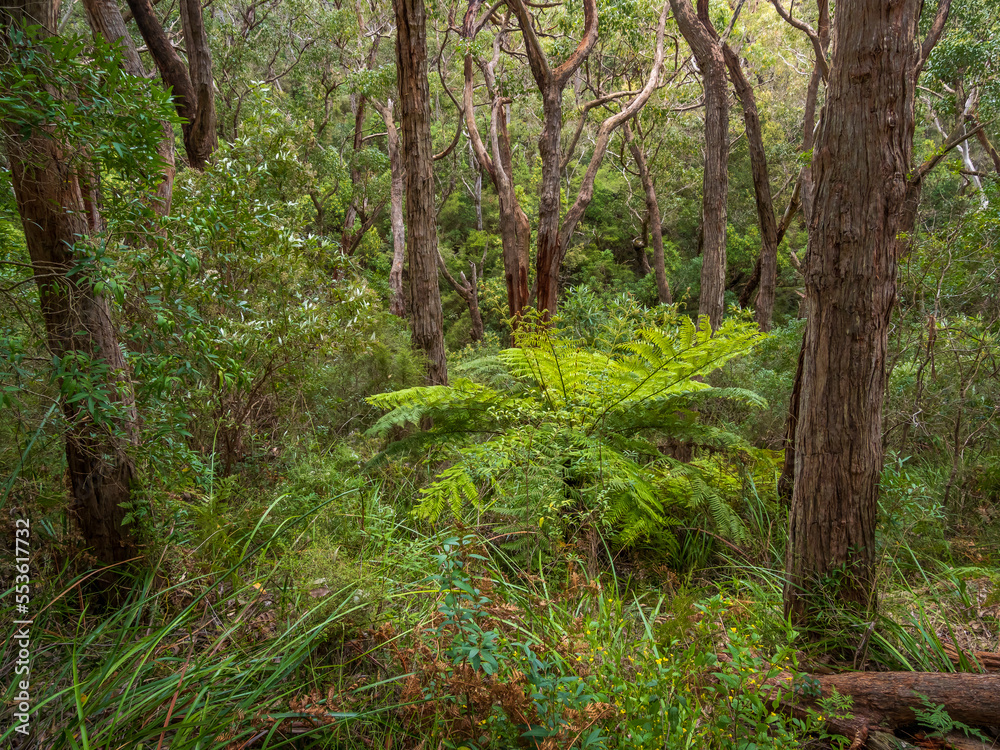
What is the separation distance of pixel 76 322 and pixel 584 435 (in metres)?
2.39

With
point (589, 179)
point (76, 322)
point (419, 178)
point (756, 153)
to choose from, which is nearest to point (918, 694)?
point (76, 322)

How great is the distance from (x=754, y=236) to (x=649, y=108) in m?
7.83

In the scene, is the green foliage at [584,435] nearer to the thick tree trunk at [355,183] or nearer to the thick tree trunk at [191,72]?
the thick tree trunk at [191,72]

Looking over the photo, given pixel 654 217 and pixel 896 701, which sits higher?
pixel 654 217

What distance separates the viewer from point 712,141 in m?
6.23

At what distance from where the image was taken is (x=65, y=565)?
7.53 feet

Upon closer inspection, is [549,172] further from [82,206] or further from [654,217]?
[654,217]

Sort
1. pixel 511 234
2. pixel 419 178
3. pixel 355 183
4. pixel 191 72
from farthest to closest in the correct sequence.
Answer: pixel 355 183 → pixel 511 234 → pixel 191 72 → pixel 419 178

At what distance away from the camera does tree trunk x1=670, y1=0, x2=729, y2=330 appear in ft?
19.9

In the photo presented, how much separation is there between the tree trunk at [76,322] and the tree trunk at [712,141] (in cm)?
542

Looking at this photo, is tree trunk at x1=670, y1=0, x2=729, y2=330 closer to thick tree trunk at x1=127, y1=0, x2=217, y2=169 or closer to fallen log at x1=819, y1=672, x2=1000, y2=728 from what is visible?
fallen log at x1=819, y1=672, x2=1000, y2=728

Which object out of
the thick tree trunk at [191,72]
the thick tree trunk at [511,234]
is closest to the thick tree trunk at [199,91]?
the thick tree trunk at [191,72]

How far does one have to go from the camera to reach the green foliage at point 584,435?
2.88 meters

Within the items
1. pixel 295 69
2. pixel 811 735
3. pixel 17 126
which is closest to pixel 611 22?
pixel 295 69
